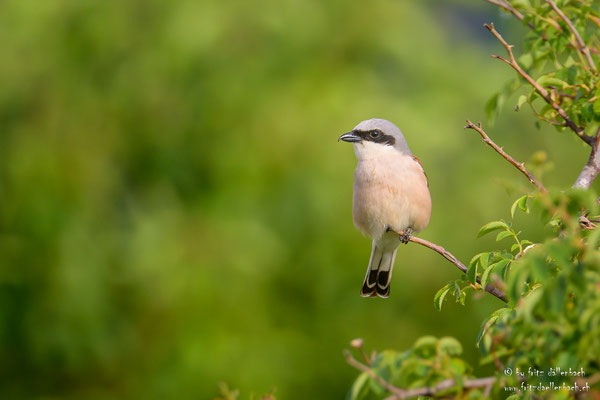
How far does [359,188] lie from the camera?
4.73 meters

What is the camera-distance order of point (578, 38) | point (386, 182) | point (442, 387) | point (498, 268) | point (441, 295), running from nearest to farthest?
point (442, 387) < point (498, 268) < point (578, 38) < point (441, 295) < point (386, 182)

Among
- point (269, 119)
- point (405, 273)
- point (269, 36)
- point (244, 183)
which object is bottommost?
point (405, 273)

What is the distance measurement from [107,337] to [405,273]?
12.4 feet

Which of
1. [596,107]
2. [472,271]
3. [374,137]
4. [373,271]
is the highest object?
[596,107]

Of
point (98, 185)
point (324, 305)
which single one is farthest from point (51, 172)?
point (324, 305)

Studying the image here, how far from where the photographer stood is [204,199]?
930 cm

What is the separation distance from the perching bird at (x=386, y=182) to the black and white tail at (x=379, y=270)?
61cm

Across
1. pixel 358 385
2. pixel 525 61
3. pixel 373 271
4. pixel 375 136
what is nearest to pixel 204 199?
pixel 373 271

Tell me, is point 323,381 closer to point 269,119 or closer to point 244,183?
point 244,183

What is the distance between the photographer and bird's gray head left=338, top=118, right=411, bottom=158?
15.3 feet

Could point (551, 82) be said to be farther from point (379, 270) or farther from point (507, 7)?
point (379, 270)

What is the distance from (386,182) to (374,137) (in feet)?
1.03

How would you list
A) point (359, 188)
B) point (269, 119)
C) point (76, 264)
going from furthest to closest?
point (269, 119)
point (76, 264)
point (359, 188)

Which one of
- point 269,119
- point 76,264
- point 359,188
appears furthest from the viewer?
point 269,119
